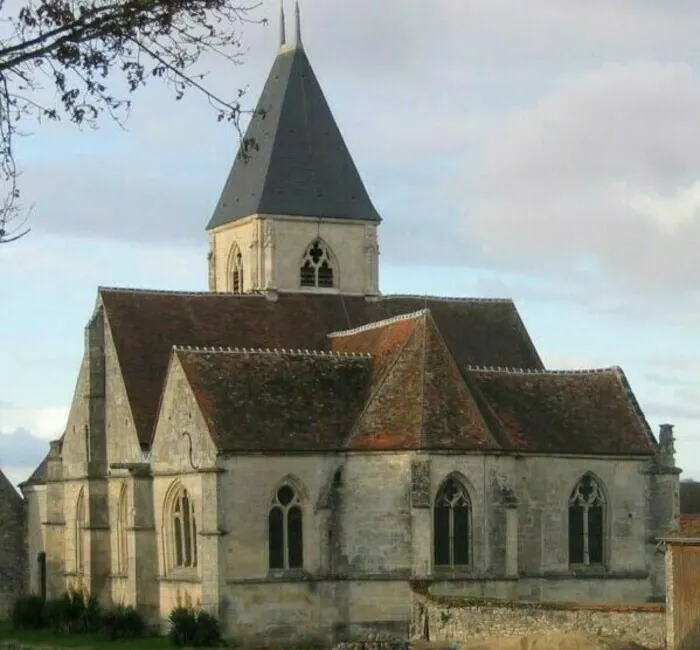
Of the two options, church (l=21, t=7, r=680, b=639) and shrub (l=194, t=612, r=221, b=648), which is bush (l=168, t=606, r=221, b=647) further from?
church (l=21, t=7, r=680, b=639)

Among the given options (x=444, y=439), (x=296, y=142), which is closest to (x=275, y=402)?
(x=444, y=439)

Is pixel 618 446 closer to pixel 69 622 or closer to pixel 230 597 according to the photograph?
pixel 230 597

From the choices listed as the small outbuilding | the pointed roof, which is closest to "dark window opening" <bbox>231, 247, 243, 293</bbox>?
the pointed roof

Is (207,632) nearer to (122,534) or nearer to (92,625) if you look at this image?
(92,625)

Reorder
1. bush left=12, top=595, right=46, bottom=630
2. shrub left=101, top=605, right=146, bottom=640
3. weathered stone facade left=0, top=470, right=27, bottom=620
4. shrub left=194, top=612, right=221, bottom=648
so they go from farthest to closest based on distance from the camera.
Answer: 1. weathered stone facade left=0, top=470, right=27, bottom=620
2. bush left=12, top=595, right=46, bottom=630
3. shrub left=101, top=605, right=146, bottom=640
4. shrub left=194, top=612, right=221, bottom=648

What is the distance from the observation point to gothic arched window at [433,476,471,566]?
4378 centimetres

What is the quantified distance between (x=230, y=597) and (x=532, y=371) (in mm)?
11378

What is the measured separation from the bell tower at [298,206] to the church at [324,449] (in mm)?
72

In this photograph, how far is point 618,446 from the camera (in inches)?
1861

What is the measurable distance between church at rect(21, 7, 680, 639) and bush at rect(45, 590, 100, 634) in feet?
3.31

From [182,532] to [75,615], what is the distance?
4884 millimetres

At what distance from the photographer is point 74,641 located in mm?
45938

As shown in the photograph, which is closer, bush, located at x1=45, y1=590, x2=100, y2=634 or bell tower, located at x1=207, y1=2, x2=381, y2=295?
bush, located at x1=45, y1=590, x2=100, y2=634

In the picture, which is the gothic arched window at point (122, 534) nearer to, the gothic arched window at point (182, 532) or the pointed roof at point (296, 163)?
Answer: the gothic arched window at point (182, 532)
